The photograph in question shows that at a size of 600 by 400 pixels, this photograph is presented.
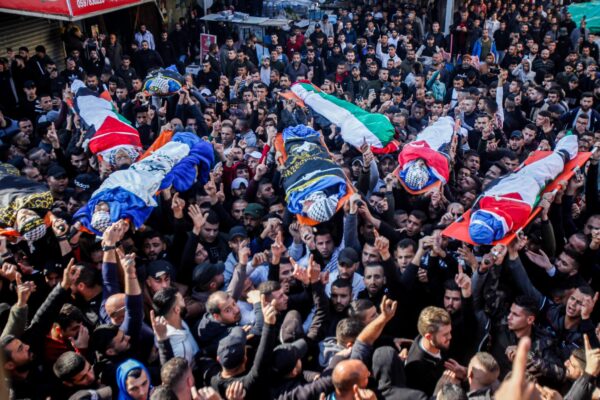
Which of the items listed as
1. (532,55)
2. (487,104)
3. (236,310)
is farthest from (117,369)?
(532,55)

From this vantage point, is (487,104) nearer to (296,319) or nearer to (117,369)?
(296,319)

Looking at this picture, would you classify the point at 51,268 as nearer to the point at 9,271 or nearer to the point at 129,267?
the point at 9,271

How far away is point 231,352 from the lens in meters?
3.09

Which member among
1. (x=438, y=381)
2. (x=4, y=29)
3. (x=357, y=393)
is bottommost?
(x=438, y=381)

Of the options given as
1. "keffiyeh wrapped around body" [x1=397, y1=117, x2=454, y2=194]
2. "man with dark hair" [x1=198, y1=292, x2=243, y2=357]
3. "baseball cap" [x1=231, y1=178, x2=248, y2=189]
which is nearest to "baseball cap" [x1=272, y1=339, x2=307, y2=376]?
"man with dark hair" [x1=198, y1=292, x2=243, y2=357]

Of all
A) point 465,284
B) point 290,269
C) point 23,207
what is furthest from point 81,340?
point 465,284

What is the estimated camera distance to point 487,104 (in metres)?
7.30

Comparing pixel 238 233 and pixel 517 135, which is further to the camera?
pixel 517 135

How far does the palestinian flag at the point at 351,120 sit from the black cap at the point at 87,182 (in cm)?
264

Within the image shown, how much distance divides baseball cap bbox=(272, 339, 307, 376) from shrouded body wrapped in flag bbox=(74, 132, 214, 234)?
6.41ft

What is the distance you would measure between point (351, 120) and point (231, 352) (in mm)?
4181

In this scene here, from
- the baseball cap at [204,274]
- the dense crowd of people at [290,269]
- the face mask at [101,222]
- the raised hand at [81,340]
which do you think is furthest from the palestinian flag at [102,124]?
the raised hand at [81,340]

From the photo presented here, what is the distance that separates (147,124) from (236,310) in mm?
4019

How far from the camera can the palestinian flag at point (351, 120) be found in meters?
6.42
